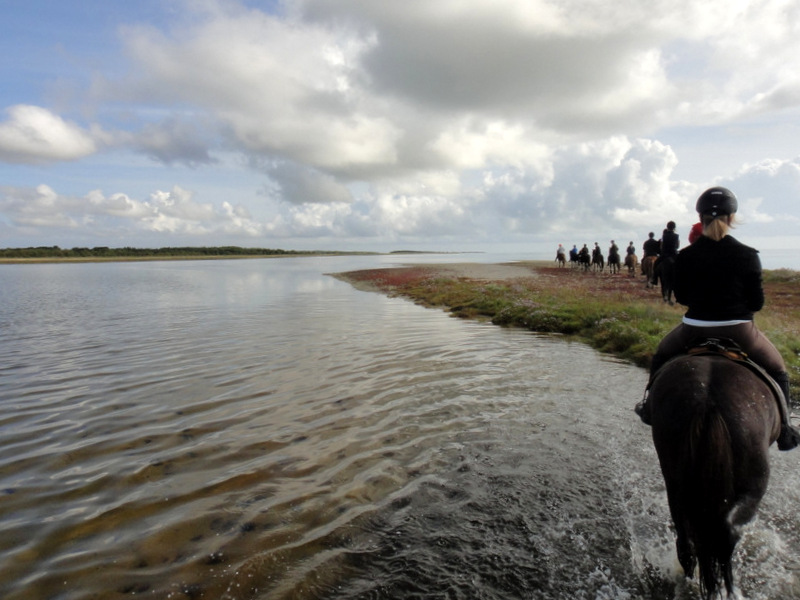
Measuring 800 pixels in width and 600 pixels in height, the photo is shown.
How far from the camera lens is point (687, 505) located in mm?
3516

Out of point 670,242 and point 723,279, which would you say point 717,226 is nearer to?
point 723,279

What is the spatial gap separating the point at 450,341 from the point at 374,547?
36.1ft

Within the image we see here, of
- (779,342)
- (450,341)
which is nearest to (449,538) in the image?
(450,341)

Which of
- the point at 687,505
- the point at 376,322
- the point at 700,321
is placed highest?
the point at 700,321

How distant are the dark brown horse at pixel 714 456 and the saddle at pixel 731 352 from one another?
0.17 m

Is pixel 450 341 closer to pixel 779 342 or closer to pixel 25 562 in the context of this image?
pixel 779 342

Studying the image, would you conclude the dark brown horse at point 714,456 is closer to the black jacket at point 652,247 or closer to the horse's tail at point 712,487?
the horse's tail at point 712,487

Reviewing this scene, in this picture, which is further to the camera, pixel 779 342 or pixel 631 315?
pixel 631 315

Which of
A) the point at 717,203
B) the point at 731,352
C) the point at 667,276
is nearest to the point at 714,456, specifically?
the point at 731,352

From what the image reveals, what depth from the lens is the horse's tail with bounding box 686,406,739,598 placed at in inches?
132

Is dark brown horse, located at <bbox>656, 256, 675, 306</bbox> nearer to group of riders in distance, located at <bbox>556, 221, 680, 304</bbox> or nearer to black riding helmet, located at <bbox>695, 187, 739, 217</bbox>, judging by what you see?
group of riders in distance, located at <bbox>556, 221, 680, 304</bbox>

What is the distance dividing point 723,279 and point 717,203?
2.40 feet

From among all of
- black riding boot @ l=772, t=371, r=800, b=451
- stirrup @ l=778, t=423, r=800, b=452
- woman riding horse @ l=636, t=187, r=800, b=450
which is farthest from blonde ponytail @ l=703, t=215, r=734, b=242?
stirrup @ l=778, t=423, r=800, b=452

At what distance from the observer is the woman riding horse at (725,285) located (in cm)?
431
